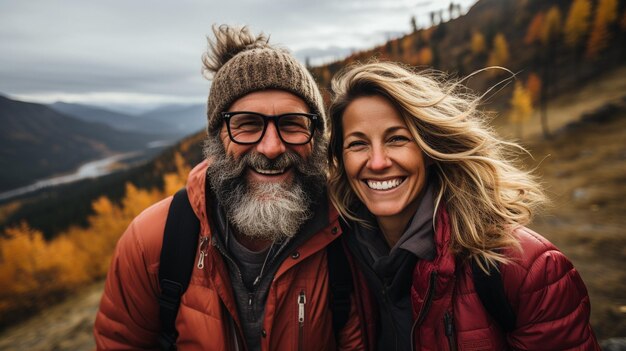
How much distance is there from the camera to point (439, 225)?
92.0 inches

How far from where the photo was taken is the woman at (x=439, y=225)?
2.01 meters

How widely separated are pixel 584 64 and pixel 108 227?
225ft

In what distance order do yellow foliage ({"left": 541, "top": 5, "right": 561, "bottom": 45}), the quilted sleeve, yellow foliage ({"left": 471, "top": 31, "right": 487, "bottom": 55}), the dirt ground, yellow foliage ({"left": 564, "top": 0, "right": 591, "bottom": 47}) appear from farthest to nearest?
yellow foliage ({"left": 471, "top": 31, "right": 487, "bottom": 55}) < yellow foliage ({"left": 541, "top": 5, "right": 561, "bottom": 45}) < yellow foliage ({"left": 564, "top": 0, "right": 591, "bottom": 47}) < the dirt ground < the quilted sleeve

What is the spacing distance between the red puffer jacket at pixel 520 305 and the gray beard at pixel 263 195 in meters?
1.10

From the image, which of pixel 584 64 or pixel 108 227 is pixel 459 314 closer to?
pixel 108 227

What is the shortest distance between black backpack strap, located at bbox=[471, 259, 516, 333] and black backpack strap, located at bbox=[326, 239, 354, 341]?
95cm

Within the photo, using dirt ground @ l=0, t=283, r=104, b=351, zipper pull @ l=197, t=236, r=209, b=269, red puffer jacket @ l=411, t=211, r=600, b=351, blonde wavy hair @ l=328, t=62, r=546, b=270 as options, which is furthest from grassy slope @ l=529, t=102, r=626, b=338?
dirt ground @ l=0, t=283, r=104, b=351

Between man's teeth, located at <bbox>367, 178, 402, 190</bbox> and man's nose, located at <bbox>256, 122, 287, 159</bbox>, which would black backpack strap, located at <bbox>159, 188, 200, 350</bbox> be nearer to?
man's nose, located at <bbox>256, 122, 287, 159</bbox>

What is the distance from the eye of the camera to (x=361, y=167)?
2.57 metres

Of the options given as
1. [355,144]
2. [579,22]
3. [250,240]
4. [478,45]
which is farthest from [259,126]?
[478,45]

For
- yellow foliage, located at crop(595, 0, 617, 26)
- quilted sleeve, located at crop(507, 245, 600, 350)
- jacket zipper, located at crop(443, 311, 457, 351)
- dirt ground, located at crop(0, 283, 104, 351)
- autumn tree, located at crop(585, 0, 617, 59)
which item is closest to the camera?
quilted sleeve, located at crop(507, 245, 600, 350)

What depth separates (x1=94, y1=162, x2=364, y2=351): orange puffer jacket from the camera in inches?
88.5

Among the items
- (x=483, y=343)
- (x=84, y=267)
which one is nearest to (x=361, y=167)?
(x=483, y=343)

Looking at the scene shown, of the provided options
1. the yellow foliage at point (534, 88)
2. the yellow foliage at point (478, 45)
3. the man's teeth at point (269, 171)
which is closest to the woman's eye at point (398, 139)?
the man's teeth at point (269, 171)
